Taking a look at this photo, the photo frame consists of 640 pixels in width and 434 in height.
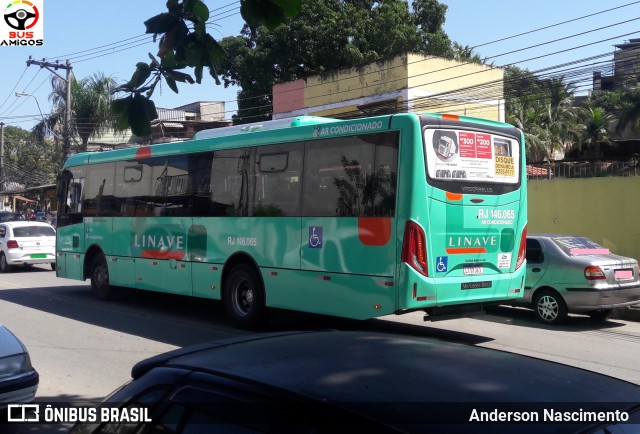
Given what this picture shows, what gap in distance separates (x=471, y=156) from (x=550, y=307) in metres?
3.84

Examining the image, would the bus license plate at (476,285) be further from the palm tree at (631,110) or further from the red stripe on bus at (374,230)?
the palm tree at (631,110)

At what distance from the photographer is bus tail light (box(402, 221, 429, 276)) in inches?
346

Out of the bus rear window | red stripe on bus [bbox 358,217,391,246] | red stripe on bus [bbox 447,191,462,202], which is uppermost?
the bus rear window

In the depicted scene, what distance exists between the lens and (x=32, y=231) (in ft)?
73.0

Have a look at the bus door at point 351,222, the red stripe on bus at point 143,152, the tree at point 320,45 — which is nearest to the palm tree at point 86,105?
the tree at point 320,45

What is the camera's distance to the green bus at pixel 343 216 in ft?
29.3

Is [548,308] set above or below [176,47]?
below

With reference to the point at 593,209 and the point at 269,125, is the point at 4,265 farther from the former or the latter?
the point at 593,209

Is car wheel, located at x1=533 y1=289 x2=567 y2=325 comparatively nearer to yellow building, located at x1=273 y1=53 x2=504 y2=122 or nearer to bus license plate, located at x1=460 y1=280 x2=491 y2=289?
bus license plate, located at x1=460 y1=280 x2=491 y2=289

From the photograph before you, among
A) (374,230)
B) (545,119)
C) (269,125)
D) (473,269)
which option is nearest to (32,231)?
(269,125)

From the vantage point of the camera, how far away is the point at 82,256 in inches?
600

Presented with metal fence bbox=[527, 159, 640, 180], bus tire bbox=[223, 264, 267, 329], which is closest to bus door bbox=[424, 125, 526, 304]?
bus tire bbox=[223, 264, 267, 329]

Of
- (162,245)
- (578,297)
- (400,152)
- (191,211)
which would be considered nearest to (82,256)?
(162,245)

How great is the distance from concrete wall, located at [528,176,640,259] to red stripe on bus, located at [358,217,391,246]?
1184cm
